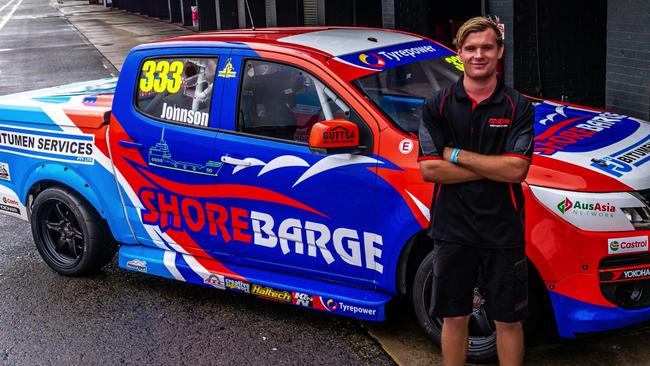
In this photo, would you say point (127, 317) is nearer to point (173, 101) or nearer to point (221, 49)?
point (173, 101)

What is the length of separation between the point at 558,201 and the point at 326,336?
5.61ft

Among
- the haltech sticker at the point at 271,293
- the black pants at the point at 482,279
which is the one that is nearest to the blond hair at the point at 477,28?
the black pants at the point at 482,279

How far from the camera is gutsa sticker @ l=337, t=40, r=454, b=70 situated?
5.27m

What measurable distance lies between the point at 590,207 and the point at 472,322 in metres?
0.93

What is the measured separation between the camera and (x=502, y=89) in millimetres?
3729

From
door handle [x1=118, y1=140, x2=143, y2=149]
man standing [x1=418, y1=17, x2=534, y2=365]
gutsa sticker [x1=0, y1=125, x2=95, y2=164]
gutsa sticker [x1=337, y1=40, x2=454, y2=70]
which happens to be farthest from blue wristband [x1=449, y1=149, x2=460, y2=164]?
gutsa sticker [x1=0, y1=125, x2=95, y2=164]

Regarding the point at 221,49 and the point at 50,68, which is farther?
the point at 50,68

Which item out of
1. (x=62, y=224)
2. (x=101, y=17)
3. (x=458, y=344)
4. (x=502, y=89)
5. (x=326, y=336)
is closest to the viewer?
(x=502, y=89)

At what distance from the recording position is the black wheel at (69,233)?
20.5 ft

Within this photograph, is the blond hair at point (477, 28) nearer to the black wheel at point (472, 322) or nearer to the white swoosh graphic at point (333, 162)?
the white swoosh graphic at point (333, 162)

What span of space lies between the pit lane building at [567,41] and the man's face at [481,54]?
5405mm

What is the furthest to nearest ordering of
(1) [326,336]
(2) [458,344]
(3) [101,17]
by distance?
1. (3) [101,17]
2. (1) [326,336]
3. (2) [458,344]

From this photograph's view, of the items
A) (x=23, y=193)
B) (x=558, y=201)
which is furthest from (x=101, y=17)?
(x=558, y=201)

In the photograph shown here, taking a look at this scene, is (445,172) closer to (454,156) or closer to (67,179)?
(454,156)
